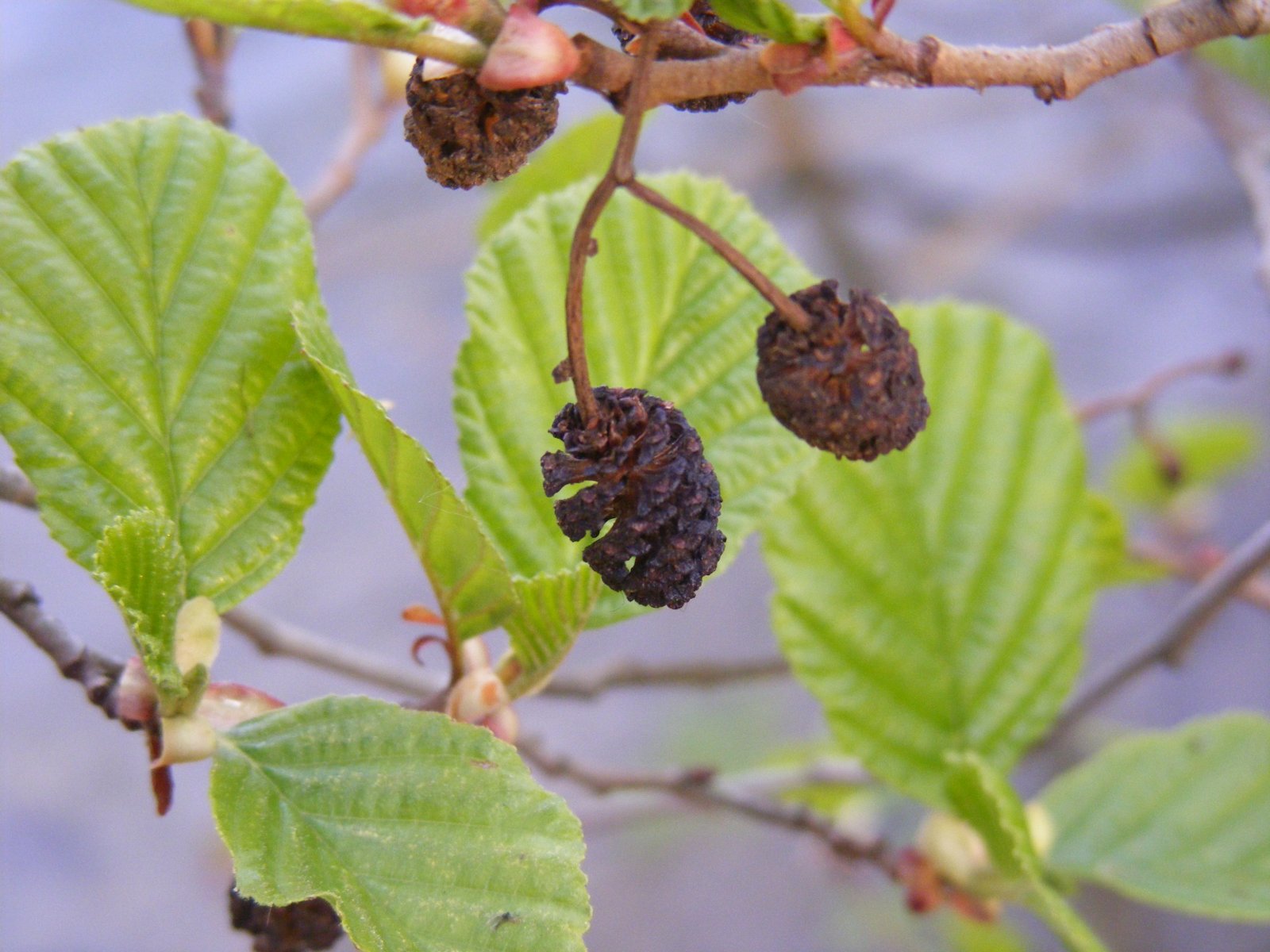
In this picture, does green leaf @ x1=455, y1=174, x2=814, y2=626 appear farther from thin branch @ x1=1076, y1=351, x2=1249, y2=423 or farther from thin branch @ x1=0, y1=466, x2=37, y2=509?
thin branch @ x1=1076, y1=351, x2=1249, y2=423

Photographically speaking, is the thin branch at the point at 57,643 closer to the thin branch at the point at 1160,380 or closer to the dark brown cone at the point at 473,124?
the dark brown cone at the point at 473,124

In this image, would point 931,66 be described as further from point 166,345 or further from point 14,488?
point 14,488

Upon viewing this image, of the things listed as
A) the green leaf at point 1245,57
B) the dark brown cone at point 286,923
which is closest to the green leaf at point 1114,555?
the green leaf at point 1245,57

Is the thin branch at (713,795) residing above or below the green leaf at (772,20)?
below

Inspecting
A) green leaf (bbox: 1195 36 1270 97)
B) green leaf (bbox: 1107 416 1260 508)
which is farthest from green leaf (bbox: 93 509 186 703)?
green leaf (bbox: 1107 416 1260 508)

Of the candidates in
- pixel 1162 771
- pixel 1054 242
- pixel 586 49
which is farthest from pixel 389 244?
pixel 586 49

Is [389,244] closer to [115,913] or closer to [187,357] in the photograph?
[115,913]
